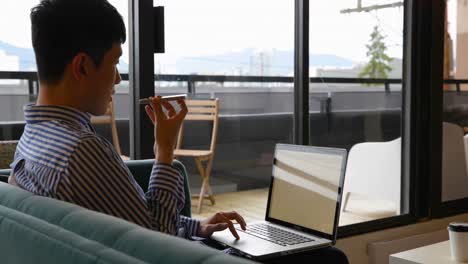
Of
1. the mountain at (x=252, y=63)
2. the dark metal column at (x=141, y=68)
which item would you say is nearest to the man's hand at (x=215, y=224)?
the dark metal column at (x=141, y=68)

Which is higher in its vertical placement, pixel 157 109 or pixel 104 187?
pixel 157 109

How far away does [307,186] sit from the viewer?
78.8 inches

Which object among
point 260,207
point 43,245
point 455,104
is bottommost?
point 260,207

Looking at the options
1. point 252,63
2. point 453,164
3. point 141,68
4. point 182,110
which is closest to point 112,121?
point 141,68

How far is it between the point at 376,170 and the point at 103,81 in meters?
2.89

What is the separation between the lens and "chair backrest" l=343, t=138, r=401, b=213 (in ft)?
12.7

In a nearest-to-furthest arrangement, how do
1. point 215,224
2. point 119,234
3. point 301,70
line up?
1. point 119,234
2. point 215,224
3. point 301,70

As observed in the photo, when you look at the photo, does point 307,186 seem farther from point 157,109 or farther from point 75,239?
point 75,239

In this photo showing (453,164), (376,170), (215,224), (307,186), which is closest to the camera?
(215,224)

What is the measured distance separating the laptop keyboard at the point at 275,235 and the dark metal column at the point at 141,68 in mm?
826

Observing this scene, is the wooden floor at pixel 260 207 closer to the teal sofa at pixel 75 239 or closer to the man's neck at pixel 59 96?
the man's neck at pixel 59 96

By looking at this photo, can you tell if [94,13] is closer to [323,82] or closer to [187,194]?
[187,194]

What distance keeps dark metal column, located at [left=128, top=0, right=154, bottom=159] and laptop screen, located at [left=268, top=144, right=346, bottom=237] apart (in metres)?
0.73

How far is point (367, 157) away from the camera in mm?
3920
